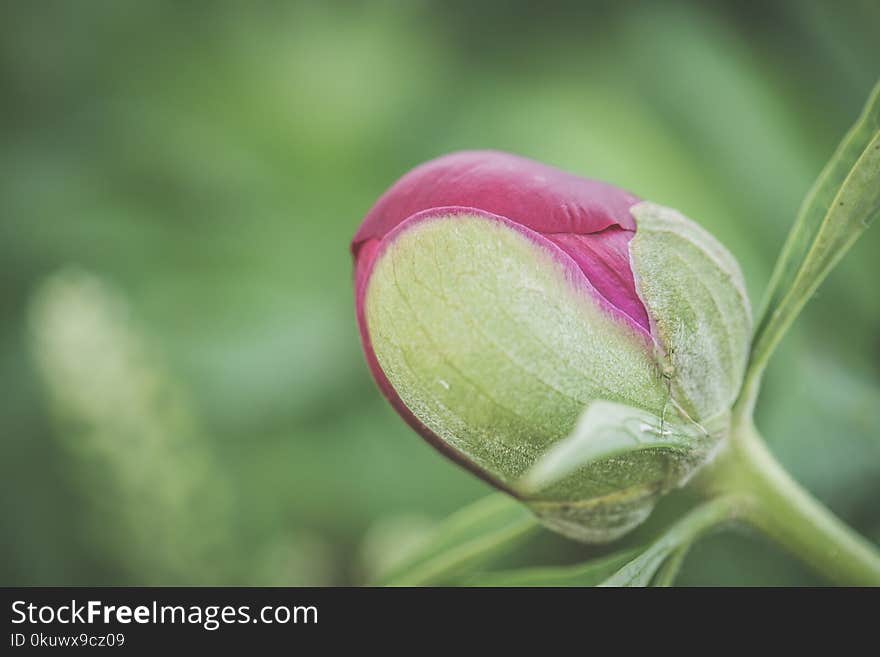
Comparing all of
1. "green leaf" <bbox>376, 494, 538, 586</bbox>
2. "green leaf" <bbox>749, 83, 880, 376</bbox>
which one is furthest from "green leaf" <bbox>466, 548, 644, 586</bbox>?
"green leaf" <bbox>749, 83, 880, 376</bbox>

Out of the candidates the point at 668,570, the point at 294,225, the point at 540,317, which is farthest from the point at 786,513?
the point at 294,225

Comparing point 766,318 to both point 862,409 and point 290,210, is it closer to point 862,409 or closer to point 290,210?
point 862,409

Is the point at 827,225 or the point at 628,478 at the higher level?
the point at 827,225

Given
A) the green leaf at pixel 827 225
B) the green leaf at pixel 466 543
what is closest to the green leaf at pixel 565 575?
the green leaf at pixel 466 543

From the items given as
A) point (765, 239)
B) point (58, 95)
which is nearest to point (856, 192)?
point (765, 239)

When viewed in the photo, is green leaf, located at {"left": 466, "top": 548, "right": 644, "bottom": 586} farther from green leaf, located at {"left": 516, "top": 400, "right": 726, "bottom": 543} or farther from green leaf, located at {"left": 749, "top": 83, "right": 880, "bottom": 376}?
green leaf, located at {"left": 749, "top": 83, "right": 880, "bottom": 376}

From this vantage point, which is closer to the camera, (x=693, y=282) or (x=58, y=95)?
(x=693, y=282)

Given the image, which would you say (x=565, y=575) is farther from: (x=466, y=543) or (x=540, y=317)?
(x=540, y=317)
